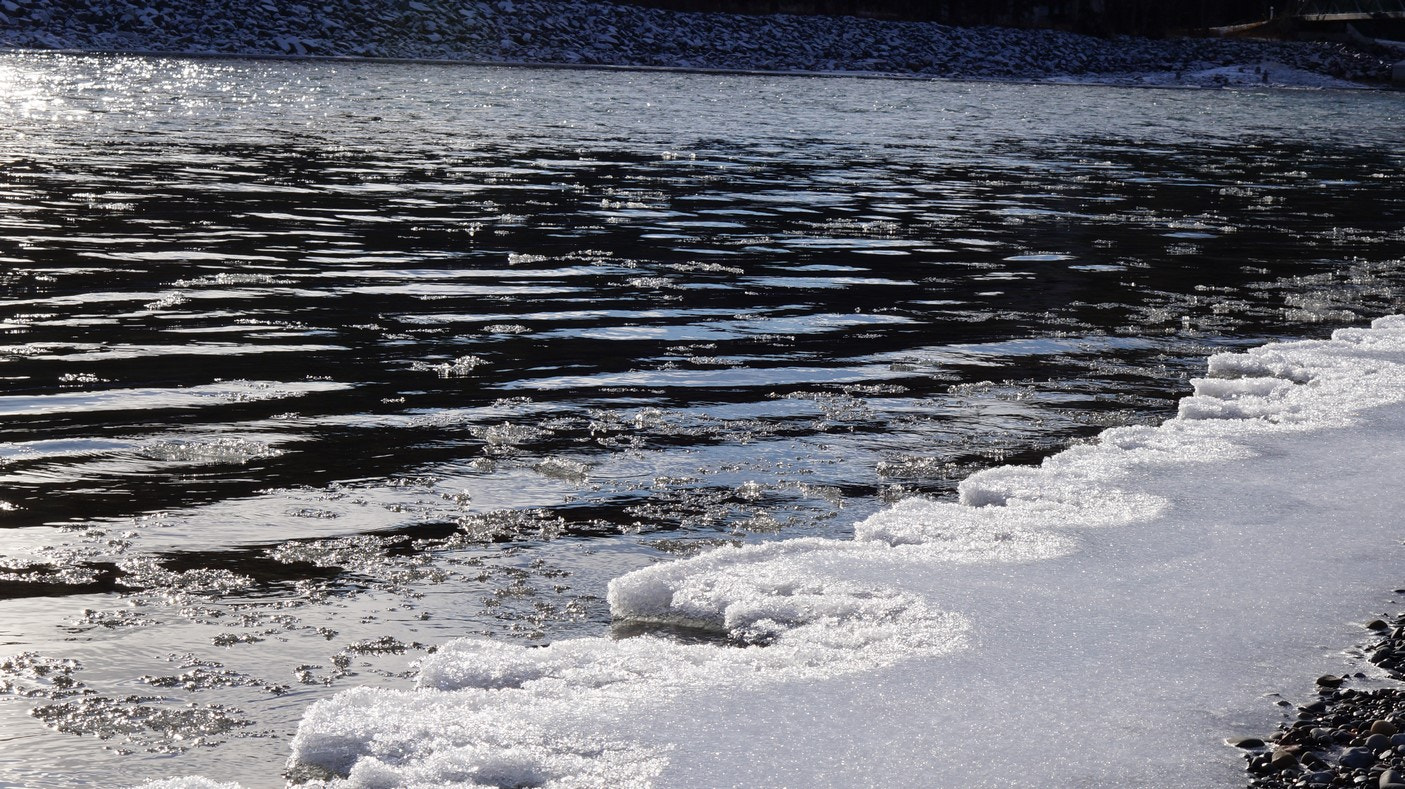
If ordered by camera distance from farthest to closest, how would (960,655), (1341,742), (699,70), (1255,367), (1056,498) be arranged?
(699,70) < (1255,367) < (1056,498) < (960,655) < (1341,742)

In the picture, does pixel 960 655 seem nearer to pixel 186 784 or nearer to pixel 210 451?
pixel 186 784

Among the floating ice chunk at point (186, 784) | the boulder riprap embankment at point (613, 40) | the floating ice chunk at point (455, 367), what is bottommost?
the floating ice chunk at point (186, 784)

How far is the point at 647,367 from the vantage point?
25.0 ft

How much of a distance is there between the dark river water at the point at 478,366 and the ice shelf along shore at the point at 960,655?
0.30 metres

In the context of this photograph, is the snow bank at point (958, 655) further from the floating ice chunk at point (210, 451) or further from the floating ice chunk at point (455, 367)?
the floating ice chunk at point (455, 367)

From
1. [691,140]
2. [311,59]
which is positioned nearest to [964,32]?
[311,59]

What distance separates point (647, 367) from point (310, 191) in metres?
8.37

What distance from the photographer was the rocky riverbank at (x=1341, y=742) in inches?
128

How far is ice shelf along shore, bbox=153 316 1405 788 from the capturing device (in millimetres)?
3312

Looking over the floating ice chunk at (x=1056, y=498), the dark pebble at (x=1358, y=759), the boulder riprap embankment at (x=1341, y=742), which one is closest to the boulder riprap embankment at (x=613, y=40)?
the floating ice chunk at (x=1056, y=498)

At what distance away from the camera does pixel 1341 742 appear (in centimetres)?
345

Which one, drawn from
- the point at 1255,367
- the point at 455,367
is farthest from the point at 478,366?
the point at 1255,367

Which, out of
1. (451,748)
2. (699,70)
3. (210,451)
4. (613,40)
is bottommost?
(451,748)

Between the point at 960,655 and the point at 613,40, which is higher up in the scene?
the point at 613,40
